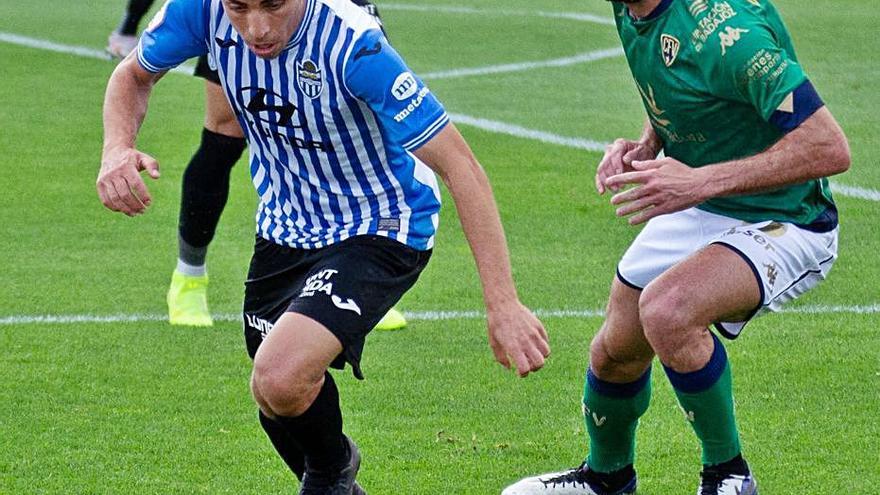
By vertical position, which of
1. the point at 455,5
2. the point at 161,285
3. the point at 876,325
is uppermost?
the point at 876,325

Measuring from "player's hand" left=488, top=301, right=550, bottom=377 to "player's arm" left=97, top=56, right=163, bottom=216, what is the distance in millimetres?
Answer: 950

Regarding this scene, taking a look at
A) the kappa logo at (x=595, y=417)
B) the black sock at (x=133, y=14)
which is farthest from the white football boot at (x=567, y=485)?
the black sock at (x=133, y=14)

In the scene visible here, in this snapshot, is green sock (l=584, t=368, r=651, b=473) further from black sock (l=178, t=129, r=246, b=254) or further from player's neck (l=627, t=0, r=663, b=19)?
black sock (l=178, t=129, r=246, b=254)

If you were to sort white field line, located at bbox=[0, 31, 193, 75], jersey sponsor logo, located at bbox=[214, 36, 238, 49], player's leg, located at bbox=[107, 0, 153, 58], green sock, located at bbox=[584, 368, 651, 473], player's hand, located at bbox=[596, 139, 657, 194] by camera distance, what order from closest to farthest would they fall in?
jersey sponsor logo, located at bbox=[214, 36, 238, 49] → player's hand, located at bbox=[596, 139, 657, 194] → green sock, located at bbox=[584, 368, 651, 473] → player's leg, located at bbox=[107, 0, 153, 58] → white field line, located at bbox=[0, 31, 193, 75]

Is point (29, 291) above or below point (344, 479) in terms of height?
below

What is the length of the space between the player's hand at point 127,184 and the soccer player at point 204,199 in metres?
2.05

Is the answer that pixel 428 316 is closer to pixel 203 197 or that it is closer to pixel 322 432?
pixel 203 197

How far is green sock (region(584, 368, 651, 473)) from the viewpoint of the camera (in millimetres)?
5191

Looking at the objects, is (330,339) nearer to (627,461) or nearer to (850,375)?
(627,461)

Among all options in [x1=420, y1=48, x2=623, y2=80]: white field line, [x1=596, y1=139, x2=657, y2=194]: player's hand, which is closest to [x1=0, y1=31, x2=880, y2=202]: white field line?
[x1=420, y1=48, x2=623, y2=80]: white field line

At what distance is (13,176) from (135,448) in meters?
5.04

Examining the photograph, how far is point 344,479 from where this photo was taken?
16.0 feet

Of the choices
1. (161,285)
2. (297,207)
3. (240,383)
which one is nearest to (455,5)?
(161,285)

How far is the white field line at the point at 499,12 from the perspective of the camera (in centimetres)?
1733
